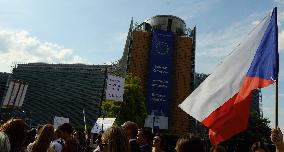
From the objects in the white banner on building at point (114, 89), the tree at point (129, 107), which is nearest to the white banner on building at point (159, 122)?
the tree at point (129, 107)

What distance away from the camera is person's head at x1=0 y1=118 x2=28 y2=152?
5.73 m

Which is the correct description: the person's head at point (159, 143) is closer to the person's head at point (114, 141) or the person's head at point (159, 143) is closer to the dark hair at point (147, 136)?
the dark hair at point (147, 136)

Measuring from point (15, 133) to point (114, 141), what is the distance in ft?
5.26

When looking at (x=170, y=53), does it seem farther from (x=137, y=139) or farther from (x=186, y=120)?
(x=137, y=139)

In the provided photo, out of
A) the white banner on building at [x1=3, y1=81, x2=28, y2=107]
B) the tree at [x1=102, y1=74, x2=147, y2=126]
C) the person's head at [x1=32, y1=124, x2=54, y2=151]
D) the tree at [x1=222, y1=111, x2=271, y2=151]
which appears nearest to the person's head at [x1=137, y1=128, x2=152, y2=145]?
the person's head at [x1=32, y1=124, x2=54, y2=151]

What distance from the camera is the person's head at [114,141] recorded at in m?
4.80

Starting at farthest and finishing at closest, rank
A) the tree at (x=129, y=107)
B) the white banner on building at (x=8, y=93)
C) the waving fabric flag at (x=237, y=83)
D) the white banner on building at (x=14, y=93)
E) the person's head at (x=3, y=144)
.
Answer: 1. the tree at (x=129, y=107)
2. the white banner on building at (x=14, y=93)
3. the white banner on building at (x=8, y=93)
4. the waving fabric flag at (x=237, y=83)
5. the person's head at (x=3, y=144)

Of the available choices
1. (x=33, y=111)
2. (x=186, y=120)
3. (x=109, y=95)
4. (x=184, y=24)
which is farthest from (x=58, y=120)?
(x=33, y=111)

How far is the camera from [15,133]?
5.76 metres

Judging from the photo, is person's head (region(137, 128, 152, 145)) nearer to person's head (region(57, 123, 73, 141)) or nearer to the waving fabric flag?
person's head (region(57, 123, 73, 141))

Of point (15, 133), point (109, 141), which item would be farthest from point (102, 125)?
point (109, 141)

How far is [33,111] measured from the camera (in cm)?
12575

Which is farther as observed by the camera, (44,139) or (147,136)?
(147,136)

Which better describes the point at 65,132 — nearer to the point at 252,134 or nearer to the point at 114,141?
the point at 114,141
